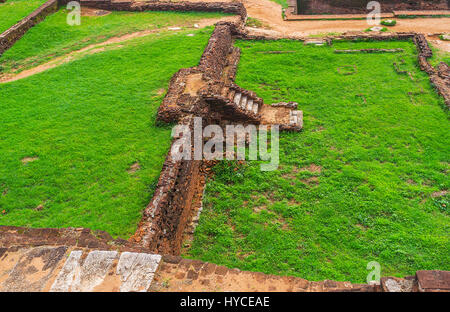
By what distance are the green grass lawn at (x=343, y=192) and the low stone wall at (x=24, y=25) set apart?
11.6 meters

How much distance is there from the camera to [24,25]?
1783 centimetres

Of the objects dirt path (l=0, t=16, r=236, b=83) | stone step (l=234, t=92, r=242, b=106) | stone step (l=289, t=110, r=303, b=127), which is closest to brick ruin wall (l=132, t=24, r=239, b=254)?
stone step (l=234, t=92, r=242, b=106)

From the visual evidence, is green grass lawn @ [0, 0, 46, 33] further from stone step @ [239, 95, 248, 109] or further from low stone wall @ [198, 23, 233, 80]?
stone step @ [239, 95, 248, 109]

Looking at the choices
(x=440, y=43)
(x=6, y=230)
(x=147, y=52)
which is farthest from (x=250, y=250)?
(x=440, y=43)

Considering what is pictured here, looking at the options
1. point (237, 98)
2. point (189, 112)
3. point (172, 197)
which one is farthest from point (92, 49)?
A: point (172, 197)

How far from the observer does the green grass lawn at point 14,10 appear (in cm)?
1852

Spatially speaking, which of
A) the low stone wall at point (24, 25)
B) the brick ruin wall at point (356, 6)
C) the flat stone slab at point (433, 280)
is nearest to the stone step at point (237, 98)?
the flat stone slab at point (433, 280)

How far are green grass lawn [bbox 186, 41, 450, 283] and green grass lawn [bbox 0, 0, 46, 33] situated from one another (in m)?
13.5

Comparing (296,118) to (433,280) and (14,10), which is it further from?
(14,10)

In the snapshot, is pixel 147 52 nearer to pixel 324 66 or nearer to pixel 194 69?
pixel 194 69

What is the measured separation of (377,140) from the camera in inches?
432

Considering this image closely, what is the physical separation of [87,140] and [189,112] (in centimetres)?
319

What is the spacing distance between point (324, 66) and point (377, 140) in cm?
520

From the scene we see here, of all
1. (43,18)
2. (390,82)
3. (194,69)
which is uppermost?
(43,18)
